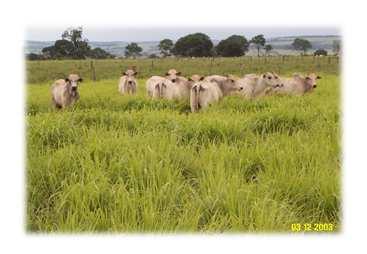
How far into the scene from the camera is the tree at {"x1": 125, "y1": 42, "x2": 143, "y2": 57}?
361 cm

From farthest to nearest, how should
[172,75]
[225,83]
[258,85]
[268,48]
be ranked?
[225,83], [258,85], [172,75], [268,48]

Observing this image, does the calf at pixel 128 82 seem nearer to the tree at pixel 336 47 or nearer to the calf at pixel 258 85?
the calf at pixel 258 85

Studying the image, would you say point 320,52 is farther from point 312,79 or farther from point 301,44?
point 312,79

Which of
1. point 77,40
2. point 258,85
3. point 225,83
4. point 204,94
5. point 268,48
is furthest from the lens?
point 204,94

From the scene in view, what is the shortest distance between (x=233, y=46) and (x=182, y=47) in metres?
0.29

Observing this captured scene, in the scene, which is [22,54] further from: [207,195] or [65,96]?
[207,195]

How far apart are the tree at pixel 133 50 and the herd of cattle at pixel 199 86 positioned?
0.40 ft

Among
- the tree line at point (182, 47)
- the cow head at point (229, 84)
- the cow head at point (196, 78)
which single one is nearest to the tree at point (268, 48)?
the tree line at point (182, 47)

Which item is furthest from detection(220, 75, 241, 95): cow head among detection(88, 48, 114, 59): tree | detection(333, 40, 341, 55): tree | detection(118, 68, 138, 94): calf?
detection(88, 48, 114, 59): tree

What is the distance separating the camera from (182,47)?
12.0 feet

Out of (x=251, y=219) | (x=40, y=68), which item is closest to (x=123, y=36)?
(x=40, y=68)

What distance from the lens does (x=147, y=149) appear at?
3.48 metres

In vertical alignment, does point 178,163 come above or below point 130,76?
below

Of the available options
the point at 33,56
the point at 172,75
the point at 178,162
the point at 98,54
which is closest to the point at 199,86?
the point at 172,75
